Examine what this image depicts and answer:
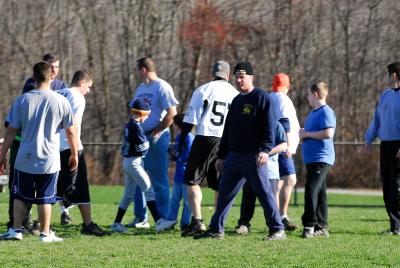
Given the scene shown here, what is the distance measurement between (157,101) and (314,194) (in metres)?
2.61

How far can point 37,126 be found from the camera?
1002 cm

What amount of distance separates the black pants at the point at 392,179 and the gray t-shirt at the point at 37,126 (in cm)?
422

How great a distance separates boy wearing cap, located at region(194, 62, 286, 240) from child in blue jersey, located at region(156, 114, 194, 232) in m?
1.58

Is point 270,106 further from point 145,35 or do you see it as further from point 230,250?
point 145,35

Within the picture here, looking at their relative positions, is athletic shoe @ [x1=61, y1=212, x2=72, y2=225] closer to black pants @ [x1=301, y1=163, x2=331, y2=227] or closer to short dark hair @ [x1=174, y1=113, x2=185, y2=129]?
short dark hair @ [x1=174, y1=113, x2=185, y2=129]

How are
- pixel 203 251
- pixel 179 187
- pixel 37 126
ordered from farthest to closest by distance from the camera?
pixel 179 187 → pixel 37 126 → pixel 203 251

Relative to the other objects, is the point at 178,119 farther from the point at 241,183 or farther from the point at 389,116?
the point at 389,116

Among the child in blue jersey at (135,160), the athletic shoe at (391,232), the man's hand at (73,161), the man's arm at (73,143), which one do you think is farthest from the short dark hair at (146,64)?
the athletic shoe at (391,232)

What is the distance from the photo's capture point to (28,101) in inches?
396

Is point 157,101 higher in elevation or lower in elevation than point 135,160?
higher

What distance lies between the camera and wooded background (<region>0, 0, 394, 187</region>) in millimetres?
29125

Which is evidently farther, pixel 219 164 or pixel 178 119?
pixel 178 119

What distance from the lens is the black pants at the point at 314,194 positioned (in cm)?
1112

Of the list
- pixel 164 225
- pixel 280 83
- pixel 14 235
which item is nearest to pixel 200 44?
pixel 280 83
